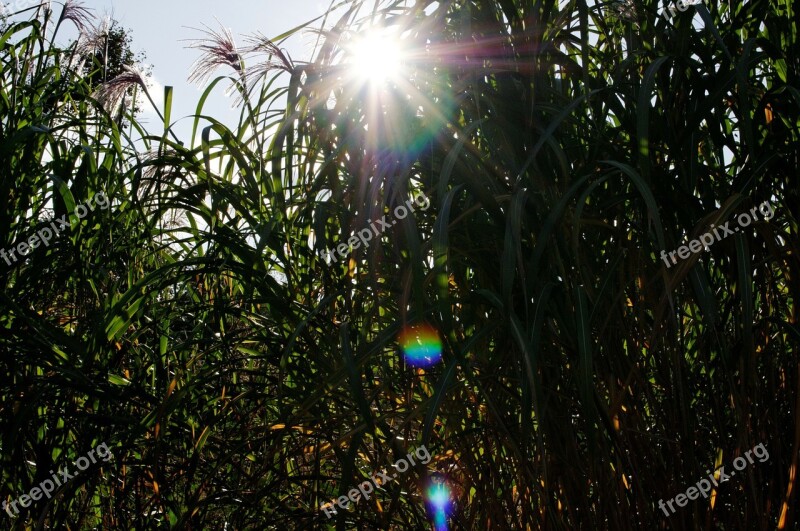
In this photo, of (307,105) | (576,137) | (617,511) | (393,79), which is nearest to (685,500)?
(617,511)

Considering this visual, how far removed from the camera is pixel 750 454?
1.20 metres

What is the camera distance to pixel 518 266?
1101 mm

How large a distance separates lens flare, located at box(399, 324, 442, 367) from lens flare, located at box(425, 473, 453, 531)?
0.23 m

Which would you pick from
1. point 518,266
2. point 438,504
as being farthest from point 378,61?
point 438,504

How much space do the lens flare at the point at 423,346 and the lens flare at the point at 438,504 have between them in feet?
0.75

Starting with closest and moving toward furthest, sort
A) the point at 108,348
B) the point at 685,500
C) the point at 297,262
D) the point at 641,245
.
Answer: the point at 685,500 < the point at 641,245 < the point at 297,262 < the point at 108,348

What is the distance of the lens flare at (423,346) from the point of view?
49.3 inches

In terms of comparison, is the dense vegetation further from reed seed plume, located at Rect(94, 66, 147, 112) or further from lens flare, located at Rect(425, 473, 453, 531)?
reed seed plume, located at Rect(94, 66, 147, 112)

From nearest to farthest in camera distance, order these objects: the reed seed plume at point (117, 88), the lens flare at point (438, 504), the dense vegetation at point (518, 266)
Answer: the dense vegetation at point (518, 266), the lens flare at point (438, 504), the reed seed plume at point (117, 88)

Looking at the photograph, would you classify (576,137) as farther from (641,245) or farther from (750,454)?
(750,454)

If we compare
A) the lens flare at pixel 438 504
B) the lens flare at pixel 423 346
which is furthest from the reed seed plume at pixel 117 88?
the lens flare at pixel 438 504

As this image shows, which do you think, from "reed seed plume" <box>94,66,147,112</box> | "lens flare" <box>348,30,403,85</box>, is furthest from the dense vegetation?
"reed seed plume" <box>94,66,147,112</box>

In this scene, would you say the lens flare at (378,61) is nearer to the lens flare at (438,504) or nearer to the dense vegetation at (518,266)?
the dense vegetation at (518,266)

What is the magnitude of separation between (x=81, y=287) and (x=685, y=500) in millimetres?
1435
